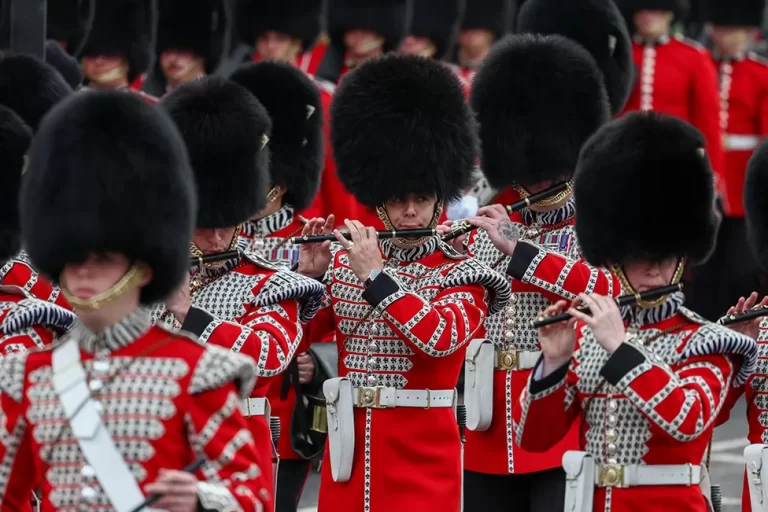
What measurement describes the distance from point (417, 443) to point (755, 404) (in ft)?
3.05

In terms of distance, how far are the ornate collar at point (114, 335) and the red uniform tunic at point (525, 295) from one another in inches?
79.4

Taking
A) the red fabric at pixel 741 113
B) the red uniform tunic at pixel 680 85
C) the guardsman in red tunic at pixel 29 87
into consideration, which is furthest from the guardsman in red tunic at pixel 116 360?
the red fabric at pixel 741 113

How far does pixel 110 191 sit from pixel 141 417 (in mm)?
449

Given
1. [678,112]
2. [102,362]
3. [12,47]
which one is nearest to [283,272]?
[102,362]

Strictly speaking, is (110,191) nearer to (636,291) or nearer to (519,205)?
(636,291)

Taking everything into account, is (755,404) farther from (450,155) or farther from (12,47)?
(12,47)

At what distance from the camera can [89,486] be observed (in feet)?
12.0

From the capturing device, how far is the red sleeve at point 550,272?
5.57 meters

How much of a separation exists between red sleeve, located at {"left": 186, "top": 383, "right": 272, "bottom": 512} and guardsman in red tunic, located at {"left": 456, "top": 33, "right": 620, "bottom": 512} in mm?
2013

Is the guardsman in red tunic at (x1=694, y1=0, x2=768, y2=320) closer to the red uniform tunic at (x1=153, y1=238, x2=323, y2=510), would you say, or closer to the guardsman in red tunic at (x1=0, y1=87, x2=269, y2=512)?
the red uniform tunic at (x1=153, y1=238, x2=323, y2=510)

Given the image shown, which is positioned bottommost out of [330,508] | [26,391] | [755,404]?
[330,508]

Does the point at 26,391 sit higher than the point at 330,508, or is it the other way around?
the point at 26,391

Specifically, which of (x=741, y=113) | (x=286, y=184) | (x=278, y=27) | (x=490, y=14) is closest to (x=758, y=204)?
(x=286, y=184)

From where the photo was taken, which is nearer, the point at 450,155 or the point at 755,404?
the point at 755,404
